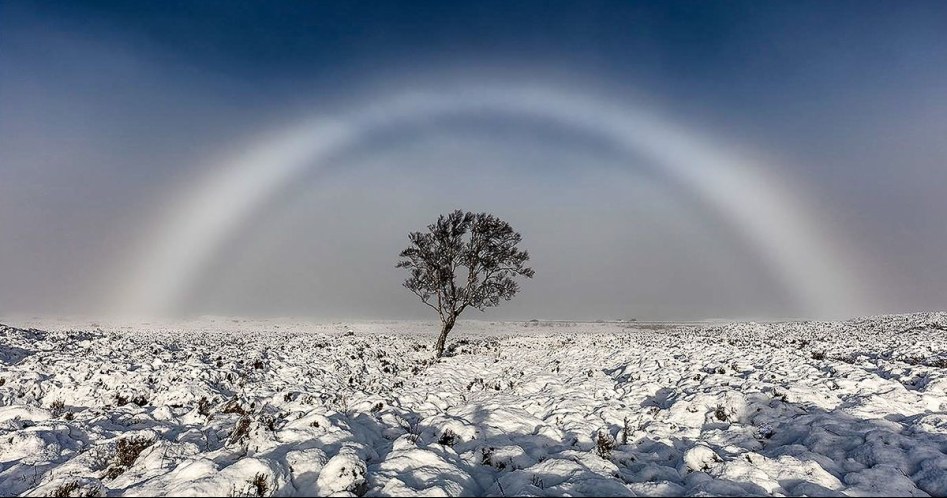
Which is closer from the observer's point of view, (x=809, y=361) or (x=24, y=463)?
(x=24, y=463)

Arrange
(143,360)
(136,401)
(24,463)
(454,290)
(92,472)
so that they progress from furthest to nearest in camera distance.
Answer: (454,290), (143,360), (136,401), (24,463), (92,472)

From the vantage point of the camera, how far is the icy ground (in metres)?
5.31

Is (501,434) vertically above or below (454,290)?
below

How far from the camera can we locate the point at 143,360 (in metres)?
15.0

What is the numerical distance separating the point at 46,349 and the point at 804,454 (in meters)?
25.5

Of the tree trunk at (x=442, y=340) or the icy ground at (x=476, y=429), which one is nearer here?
the icy ground at (x=476, y=429)

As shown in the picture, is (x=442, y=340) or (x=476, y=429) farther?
(x=442, y=340)

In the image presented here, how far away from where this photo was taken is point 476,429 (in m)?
8.31

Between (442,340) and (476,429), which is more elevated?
(442,340)

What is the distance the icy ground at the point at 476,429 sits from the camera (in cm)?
531

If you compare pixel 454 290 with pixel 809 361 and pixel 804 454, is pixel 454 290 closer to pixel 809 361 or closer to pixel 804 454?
pixel 809 361

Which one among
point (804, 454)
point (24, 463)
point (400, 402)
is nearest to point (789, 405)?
point (804, 454)

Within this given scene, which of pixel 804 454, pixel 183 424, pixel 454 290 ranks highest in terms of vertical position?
pixel 454 290

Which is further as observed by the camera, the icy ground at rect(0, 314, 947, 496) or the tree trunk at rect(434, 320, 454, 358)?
the tree trunk at rect(434, 320, 454, 358)
